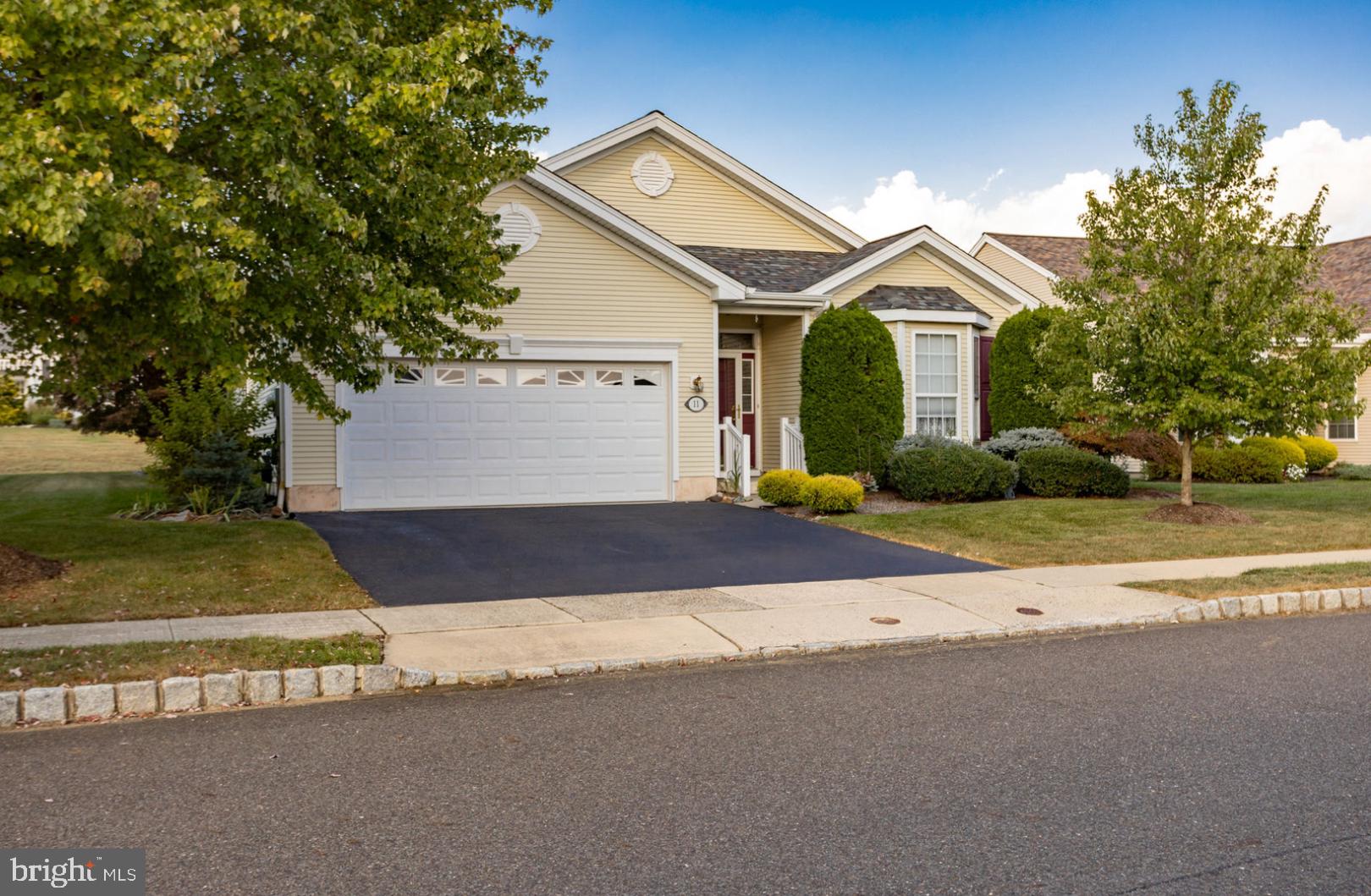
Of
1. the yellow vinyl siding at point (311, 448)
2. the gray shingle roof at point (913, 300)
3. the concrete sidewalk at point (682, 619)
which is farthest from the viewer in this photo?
the gray shingle roof at point (913, 300)

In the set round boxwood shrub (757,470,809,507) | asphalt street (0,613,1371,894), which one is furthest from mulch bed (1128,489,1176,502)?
asphalt street (0,613,1371,894)

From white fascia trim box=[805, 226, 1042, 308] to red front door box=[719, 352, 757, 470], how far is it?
227 cm

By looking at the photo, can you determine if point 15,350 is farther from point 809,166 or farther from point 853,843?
point 809,166

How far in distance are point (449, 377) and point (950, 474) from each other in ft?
26.3

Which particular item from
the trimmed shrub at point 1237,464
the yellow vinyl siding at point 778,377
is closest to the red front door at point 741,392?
the yellow vinyl siding at point 778,377

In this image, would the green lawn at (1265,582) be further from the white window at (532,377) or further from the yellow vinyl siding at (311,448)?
the yellow vinyl siding at (311,448)

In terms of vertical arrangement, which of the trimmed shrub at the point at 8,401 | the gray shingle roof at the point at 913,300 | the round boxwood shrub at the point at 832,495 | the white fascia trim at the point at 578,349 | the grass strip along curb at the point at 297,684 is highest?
the gray shingle roof at the point at 913,300

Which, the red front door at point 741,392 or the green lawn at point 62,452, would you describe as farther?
the green lawn at point 62,452

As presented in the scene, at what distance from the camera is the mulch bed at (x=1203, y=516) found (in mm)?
14852

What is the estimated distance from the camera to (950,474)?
1698 centimetres

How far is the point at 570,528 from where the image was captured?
14.6 meters

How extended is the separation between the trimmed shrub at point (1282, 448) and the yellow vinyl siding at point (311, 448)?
18255 mm

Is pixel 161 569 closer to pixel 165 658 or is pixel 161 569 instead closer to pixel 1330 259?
pixel 165 658

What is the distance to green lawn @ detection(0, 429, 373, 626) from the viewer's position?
8.91 meters
